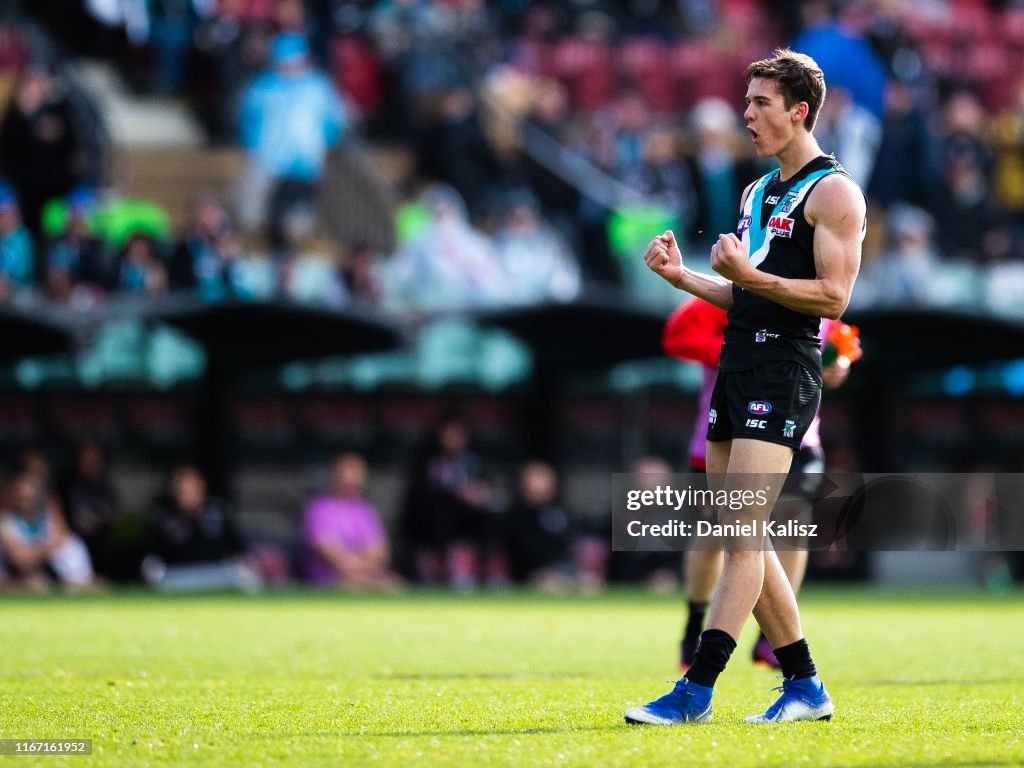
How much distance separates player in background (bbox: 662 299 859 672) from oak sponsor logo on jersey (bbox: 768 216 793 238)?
6.53 ft

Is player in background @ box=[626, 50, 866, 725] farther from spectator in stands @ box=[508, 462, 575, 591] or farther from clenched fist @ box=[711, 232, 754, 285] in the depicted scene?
spectator in stands @ box=[508, 462, 575, 591]

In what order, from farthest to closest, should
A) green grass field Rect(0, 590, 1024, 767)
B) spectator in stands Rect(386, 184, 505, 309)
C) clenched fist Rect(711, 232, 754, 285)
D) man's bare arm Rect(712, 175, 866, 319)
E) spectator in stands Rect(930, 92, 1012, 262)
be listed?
spectator in stands Rect(930, 92, 1012, 262), spectator in stands Rect(386, 184, 505, 309), man's bare arm Rect(712, 175, 866, 319), clenched fist Rect(711, 232, 754, 285), green grass field Rect(0, 590, 1024, 767)

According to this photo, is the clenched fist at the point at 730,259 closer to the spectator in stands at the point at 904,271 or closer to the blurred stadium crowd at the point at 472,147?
the blurred stadium crowd at the point at 472,147

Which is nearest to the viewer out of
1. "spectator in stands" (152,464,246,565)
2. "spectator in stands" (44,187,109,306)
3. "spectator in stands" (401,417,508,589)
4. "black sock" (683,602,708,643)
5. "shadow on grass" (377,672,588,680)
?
"shadow on grass" (377,672,588,680)

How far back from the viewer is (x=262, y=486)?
65.0 ft

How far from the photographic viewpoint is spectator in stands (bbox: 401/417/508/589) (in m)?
18.0

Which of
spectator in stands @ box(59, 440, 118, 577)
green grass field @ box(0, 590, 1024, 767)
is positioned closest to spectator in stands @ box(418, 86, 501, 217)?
spectator in stands @ box(59, 440, 118, 577)

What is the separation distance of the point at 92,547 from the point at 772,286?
40.9 feet

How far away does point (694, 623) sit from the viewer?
8.65 m

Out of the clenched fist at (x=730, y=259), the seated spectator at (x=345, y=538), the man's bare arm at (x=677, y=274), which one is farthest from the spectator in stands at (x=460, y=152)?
the clenched fist at (x=730, y=259)

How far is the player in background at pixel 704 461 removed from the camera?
8.34 metres

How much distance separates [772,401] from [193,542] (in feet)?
38.7

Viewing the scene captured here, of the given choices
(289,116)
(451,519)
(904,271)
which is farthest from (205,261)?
(904,271)

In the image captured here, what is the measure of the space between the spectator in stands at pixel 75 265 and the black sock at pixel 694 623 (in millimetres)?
8943
